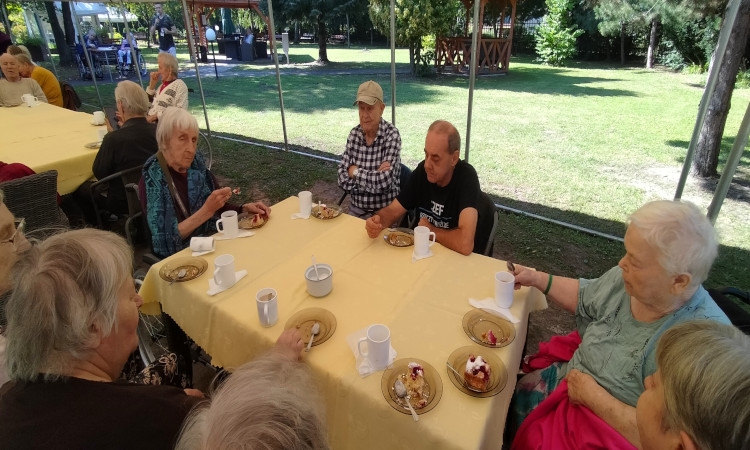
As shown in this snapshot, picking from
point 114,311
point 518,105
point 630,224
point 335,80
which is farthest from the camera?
point 335,80

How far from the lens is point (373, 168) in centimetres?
342

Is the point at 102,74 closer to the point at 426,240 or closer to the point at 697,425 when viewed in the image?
the point at 426,240

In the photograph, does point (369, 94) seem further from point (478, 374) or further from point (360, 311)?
point (478, 374)

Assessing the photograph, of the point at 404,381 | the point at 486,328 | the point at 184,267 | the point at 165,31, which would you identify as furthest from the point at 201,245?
the point at 165,31

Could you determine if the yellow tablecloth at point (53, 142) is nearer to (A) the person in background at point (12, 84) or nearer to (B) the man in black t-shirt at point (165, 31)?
(A) the person in background at point (12, 84)

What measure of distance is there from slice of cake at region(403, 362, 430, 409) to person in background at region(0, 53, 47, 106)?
738cm

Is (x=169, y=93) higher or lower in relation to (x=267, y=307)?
higher

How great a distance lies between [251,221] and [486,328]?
159cm

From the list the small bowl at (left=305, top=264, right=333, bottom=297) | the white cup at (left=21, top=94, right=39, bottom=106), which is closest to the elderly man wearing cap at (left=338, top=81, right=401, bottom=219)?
the small bowl at (left=305, top=264, right=333, bottom=297)

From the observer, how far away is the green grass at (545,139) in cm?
421

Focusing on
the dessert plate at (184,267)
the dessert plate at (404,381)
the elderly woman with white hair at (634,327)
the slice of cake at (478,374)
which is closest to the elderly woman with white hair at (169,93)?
the dessert plate at (184,267)

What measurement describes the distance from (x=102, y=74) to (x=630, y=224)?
64.3 ft

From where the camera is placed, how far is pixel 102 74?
51.7 ft

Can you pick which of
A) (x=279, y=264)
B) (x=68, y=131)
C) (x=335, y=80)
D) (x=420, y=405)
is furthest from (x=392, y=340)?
(x=335, y=80)
